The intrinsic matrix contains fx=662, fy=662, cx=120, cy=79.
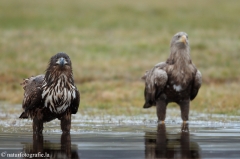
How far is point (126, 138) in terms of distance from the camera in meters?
11.4

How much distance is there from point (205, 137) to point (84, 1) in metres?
46.2

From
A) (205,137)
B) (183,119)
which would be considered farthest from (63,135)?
(183,119)

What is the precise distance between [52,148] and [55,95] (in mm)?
1808

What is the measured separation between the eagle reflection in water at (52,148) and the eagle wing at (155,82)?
353 cm

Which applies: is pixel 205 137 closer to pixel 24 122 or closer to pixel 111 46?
pixel 24 122

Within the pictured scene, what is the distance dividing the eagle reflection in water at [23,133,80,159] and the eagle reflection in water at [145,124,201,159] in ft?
3.65

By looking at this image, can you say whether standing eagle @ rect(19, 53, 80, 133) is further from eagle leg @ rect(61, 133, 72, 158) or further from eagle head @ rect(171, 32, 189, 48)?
eagle head @ rect(171, 32, 189, 48)

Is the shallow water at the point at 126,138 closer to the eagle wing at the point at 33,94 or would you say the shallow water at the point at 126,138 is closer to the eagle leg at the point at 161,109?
the eagle leg at the point at 161,109

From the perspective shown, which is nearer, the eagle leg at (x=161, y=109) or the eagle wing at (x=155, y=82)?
the eagle wing at (x=155, y=82)

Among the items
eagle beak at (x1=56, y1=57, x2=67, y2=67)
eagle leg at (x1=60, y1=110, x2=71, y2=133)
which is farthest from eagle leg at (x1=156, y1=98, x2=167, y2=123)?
eagle beak at (x1=56, y1=57, x2=67, y2=67)

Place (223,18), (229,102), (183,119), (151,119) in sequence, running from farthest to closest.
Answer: (223,18)
(229,102)
(151,119)
(183,119)

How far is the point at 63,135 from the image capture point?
38.9 feet

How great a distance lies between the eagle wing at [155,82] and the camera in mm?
14312

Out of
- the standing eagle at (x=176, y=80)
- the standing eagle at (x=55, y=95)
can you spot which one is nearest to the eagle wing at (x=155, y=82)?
the standing eagle at (x=176, y=80)
